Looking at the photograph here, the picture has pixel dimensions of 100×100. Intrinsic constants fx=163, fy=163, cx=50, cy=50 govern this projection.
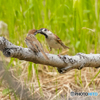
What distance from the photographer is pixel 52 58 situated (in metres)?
1.68

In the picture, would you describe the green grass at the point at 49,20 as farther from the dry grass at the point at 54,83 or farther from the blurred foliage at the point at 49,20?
the dry grass at the point at 54,83

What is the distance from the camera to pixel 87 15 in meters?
3.49

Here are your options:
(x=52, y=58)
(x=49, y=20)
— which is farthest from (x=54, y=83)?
(x=52, y=58)

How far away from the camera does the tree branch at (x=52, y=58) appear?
4.19 feet

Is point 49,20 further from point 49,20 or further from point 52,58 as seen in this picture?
point 52,58

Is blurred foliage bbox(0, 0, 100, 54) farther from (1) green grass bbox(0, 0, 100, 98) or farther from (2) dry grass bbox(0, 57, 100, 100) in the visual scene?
(2) dry grass bbox(0, 57, 100, 100)

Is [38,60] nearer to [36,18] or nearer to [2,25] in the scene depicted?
[36,18]

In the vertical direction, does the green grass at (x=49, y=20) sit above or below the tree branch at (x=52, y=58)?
above

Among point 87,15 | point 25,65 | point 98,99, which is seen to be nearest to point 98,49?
point 87,15

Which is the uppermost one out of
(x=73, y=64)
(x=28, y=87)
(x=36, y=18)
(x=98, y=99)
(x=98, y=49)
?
(x=36, y=18)

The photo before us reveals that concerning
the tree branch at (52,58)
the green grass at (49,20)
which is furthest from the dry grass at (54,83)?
the tree branch at (52,58)

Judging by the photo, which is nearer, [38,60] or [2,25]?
[38,60]

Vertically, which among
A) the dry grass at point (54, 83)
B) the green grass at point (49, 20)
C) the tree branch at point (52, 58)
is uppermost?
the green grass at point (49, 20)

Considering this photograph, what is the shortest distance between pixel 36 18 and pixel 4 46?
181 cm
